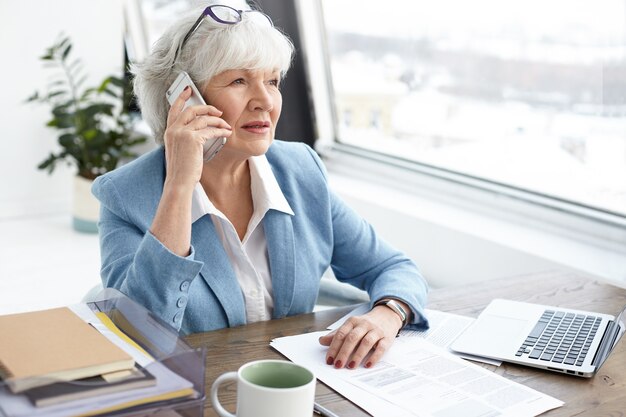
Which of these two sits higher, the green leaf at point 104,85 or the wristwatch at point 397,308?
the green leaf at point 104,85

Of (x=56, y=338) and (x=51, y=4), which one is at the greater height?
(x=51, y=4)

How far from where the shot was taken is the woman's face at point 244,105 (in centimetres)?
184

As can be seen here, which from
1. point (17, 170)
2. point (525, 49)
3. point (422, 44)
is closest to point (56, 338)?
point (525, 49)

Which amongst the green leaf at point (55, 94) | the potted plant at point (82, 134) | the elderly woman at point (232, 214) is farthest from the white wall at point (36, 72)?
the elderly woman at point (232, 214)

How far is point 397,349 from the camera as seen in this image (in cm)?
160

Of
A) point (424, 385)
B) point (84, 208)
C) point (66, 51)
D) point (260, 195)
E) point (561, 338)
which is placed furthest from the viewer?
point (84, 208)

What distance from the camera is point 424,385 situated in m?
1.41

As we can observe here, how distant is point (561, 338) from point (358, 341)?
45 centimetres

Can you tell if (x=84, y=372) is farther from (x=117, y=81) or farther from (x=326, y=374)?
(x=117, y=81)

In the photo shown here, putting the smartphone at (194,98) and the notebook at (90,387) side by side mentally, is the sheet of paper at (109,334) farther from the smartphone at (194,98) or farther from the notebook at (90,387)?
the smartphone at (194,98)

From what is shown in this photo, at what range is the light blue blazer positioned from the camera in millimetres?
1562

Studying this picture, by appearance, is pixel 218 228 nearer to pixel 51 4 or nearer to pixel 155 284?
pixel 155 284

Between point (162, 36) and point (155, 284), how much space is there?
2.22 feet

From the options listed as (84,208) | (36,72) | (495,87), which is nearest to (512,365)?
(495,87)
